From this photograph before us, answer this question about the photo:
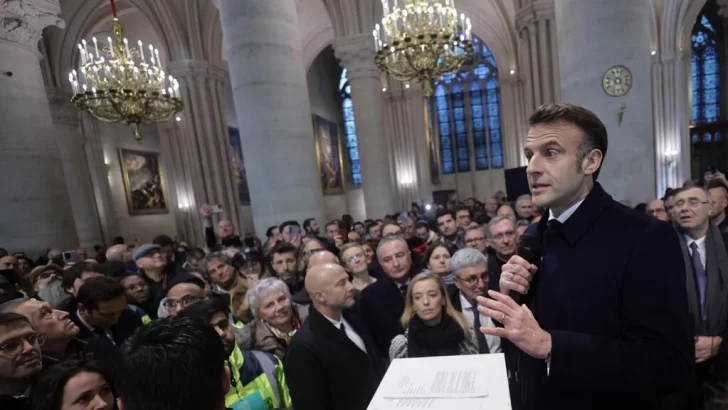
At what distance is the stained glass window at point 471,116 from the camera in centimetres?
2136

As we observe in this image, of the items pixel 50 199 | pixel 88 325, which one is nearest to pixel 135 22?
pixel 50 199

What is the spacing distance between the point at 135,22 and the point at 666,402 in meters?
18.5

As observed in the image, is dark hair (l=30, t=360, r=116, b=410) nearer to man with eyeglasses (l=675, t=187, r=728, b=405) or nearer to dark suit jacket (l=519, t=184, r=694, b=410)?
dark suit jacket (l=519, t=184, r=694, b=410)

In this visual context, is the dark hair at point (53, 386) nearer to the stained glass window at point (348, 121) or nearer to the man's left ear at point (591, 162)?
the man's left ear at point (591, 162)

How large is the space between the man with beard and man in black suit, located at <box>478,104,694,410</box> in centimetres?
422

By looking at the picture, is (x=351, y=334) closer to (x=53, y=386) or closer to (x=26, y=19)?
(x=53, y=386)

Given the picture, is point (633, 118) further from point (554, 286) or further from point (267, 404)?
point (267, 404)

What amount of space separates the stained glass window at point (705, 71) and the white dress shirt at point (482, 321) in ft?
75.9

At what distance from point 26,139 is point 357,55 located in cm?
744

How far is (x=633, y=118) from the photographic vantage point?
560 centimetres

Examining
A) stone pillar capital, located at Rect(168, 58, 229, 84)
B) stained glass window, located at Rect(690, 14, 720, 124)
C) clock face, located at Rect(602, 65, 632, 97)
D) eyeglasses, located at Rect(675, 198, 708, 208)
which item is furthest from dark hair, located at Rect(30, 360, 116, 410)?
stained glass window, located at Rect(690, 14, 720, 124)

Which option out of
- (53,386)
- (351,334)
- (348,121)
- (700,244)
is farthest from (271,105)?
(348,121)

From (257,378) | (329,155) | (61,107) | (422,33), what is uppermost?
(61,107)

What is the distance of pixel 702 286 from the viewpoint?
2.62 metres
